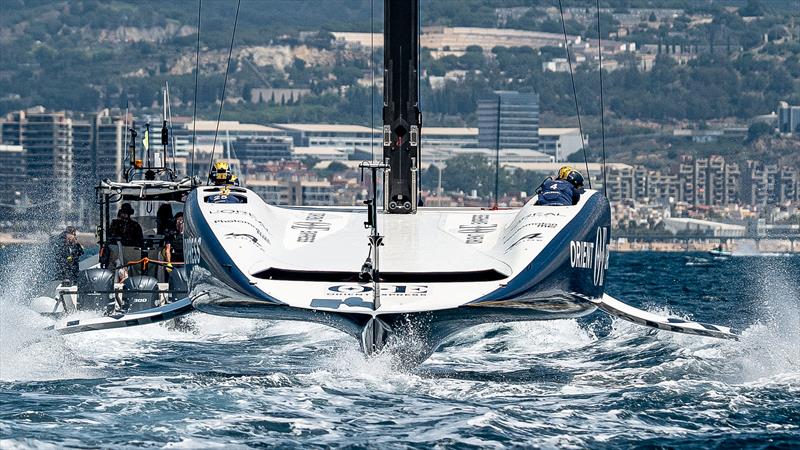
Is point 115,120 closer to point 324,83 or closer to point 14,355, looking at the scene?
point 14,355

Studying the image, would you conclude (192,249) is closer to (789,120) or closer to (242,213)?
(242,213)

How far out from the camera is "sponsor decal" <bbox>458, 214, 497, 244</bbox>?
1530cm

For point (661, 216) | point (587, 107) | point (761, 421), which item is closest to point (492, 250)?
point (761, 421)

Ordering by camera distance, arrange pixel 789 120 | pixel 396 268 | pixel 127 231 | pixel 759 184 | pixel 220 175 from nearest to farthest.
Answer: pixel 396 268 → pixel 220 175 → pixel 127 231 → pixel 759 184 → pixel 789 120

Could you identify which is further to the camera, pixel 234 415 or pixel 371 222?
pixel 371 222

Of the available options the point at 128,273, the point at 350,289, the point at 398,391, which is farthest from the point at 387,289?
the point at 128,273

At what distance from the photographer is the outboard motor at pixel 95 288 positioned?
18672 mm

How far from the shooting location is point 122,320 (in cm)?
1449

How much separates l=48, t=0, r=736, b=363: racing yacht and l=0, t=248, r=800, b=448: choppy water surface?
0.45 m

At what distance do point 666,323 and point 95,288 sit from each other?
21.3 ft

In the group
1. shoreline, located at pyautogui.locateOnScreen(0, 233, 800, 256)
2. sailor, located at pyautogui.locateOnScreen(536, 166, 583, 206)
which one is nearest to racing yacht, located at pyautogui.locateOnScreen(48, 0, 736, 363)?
sailor, located at pyautogui.locateOnScreen(536, 166, 583, 206)

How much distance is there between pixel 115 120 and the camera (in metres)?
75.9

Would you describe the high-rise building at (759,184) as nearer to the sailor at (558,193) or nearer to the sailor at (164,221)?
the sailor at (164,221)

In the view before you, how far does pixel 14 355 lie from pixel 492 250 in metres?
3.80
